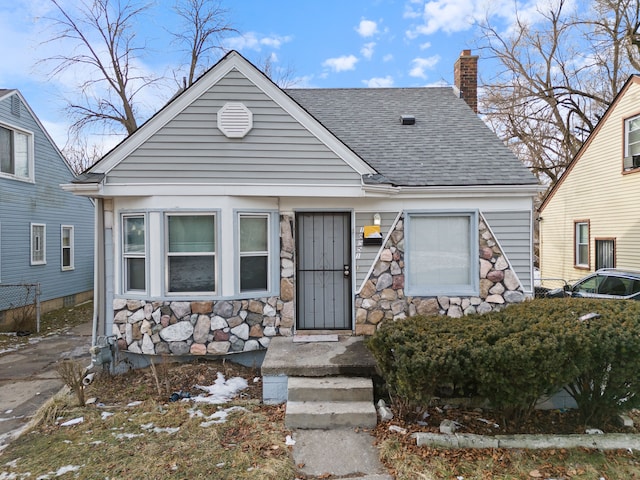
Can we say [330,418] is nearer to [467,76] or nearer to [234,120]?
[234,120]

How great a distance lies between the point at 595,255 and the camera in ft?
42.8

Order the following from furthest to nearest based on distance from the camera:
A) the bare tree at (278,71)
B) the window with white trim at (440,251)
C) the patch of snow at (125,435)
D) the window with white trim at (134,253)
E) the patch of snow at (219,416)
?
the bare tree at (278,71) < the window with white trim at (440,251) < the window with white trim at (134,253) < the patch of snow at (219,416) < the patch of snow at (125,435)

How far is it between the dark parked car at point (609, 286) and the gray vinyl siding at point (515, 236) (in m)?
3.99

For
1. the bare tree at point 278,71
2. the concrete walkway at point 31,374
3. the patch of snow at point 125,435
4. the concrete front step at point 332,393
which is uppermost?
the bare tree at point 278,71

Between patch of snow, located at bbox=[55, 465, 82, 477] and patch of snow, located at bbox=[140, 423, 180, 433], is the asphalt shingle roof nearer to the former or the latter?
patch of snow, located at bbox=[140, 423, 180, 433]

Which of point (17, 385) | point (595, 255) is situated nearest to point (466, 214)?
point (17, 385)

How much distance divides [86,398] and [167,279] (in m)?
1.82

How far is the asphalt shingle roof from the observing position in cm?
632

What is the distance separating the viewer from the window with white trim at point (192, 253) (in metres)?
5.67

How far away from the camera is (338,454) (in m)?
3.65

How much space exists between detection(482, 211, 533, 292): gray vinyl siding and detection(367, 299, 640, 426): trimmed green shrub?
1.93 metres

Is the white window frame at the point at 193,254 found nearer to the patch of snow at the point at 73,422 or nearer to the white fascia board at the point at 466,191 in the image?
the patch of snow at the point at 73,422

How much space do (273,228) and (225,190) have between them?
3.02 feet

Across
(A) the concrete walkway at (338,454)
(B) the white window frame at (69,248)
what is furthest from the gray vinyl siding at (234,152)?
(B) the white window frame at (69,248)
